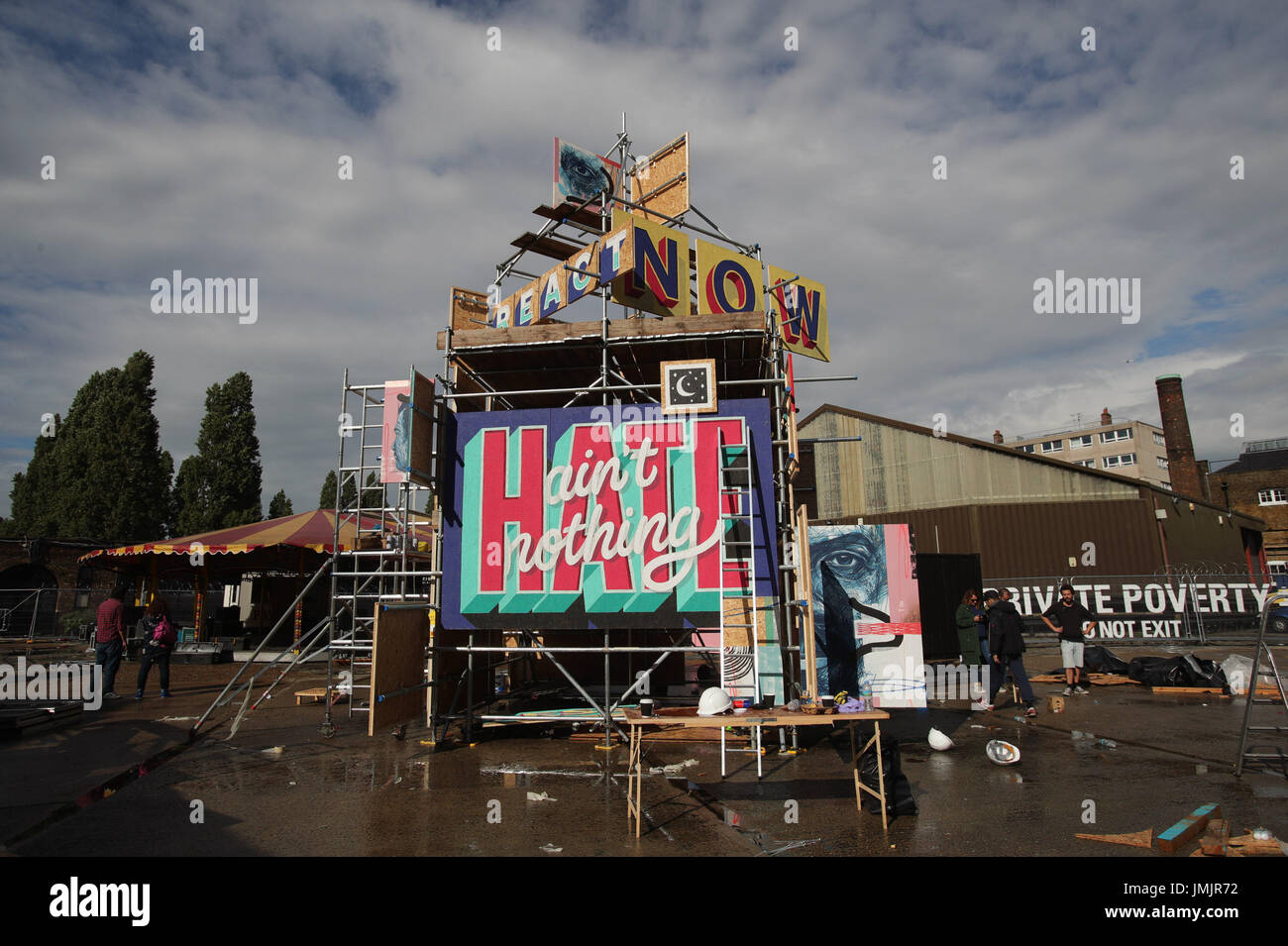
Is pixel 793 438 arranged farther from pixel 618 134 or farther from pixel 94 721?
pixel 94 721

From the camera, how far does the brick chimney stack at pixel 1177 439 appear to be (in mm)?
45625

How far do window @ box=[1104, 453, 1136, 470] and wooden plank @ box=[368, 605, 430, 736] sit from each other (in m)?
91.5

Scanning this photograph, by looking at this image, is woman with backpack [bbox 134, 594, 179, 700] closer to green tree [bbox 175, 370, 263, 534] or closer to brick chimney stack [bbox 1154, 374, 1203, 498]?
green tree [bbox 175, 370, 263, 534]

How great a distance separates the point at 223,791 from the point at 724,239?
39.8 ft

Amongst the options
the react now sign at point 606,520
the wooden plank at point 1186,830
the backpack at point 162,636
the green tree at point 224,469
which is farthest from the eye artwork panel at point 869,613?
the green tree at point 224,469

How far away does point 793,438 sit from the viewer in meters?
10.2

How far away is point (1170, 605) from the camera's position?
24.3m

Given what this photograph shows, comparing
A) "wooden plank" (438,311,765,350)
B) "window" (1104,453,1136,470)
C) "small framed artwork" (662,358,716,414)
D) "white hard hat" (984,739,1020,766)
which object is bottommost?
"white hard hat" (984,739,1020,766)

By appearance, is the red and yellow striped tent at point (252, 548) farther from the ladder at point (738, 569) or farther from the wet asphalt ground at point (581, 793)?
the ladder at point (738, 569)

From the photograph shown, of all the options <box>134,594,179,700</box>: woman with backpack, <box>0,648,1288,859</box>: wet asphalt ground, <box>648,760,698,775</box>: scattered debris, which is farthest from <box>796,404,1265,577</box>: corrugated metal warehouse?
<box>134,594,179,700</box>: woman with backpack

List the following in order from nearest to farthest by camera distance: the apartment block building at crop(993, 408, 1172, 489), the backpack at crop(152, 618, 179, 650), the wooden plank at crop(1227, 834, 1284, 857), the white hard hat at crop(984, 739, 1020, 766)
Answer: the wooden plank at crop(1227, 834, 1284, 857) → the white hard hat at crop(984, 739, 1020, 766) → the backpack at crop(152, 618, 179, 650) → the apartment block building at crop(993, 408, 1172, 489)

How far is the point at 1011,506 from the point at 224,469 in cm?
4622

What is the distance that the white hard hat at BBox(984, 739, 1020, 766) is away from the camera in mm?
8586
